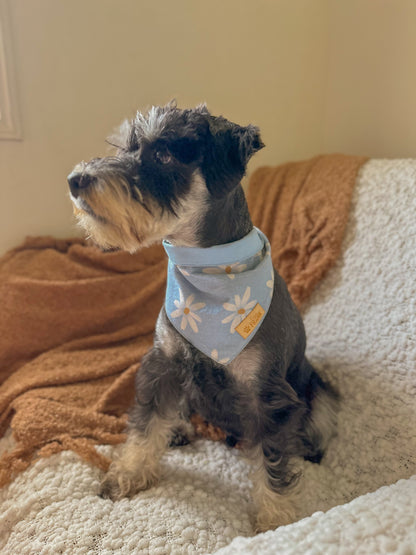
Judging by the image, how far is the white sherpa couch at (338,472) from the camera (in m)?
0.87

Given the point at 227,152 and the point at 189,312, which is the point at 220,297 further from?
the point at 227,152

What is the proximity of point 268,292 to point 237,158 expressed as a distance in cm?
38

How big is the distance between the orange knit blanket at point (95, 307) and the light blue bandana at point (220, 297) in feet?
1.78

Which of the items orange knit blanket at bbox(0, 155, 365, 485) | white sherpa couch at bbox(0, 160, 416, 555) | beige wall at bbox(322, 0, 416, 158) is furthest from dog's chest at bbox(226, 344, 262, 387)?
beige wall at bbox(322, 0, 416, 158)

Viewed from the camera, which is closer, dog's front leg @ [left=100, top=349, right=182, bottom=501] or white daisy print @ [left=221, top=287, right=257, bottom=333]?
white daisy print @ [left=221, top=287, right=257, bottom=333]

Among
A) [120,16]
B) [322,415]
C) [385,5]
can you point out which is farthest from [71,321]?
[385,5]

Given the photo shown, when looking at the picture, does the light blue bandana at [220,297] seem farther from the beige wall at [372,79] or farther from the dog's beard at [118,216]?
the beige wall at [372,79]

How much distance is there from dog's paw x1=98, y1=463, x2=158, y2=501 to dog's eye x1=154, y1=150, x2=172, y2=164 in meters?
0.90

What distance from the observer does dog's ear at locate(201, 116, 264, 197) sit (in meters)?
0.95

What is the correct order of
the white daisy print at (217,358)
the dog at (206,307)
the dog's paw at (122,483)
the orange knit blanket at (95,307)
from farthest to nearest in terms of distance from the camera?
1. the orange knit blanket at (95,307)
2. the dog's paw at (122,483)
3. the white daisy print at (217,358)
4. the dog at (206,307)

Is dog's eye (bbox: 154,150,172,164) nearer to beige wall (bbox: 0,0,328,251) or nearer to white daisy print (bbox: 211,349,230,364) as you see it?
white daisy print (bbox: 211,349,230,364)

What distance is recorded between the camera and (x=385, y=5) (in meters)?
1.96

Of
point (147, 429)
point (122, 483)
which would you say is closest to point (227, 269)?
point (147, 429)

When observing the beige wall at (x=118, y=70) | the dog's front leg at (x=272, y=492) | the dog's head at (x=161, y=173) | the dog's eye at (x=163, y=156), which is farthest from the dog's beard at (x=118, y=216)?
the beige wall at (x=118, y=70)
